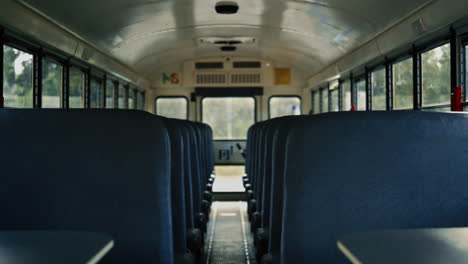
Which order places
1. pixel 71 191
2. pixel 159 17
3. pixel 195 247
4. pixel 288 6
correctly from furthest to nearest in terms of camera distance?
pixel 159 17 → pixel 288 6 → pixel 195 247 → pixel 71 191

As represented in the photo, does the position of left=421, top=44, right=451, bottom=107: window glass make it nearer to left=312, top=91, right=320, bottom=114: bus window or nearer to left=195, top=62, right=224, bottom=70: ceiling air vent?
left=312, top=91, right=320, bottom=114: bus window

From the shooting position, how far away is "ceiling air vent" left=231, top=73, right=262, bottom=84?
10.3 metres

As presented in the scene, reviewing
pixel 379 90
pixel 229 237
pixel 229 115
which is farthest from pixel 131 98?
pixel 229 237

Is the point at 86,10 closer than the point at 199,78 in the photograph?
Yes

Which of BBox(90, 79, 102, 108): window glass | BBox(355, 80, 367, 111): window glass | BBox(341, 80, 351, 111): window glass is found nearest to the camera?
BBox(355, 80, 367, 111): window glass

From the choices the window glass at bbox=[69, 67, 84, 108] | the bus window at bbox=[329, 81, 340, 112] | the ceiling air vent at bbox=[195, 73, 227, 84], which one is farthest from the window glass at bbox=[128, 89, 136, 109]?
the bus window at bbox=[329, 81, 340, 112]

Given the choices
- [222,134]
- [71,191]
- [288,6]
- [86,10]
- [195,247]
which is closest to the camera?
Result: [71,191]

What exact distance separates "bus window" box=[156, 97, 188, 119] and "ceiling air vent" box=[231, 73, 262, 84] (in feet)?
4.21

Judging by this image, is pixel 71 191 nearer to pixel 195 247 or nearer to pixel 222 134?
pixel 195 247

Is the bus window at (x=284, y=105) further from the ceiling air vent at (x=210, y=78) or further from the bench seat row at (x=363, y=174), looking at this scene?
the bench seat row at (x=363, y=174)

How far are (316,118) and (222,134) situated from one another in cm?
892

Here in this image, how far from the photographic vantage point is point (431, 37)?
14.4 feet

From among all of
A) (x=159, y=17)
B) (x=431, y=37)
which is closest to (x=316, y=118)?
(x=431, y=37)

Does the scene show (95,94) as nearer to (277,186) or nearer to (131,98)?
(131,98)
